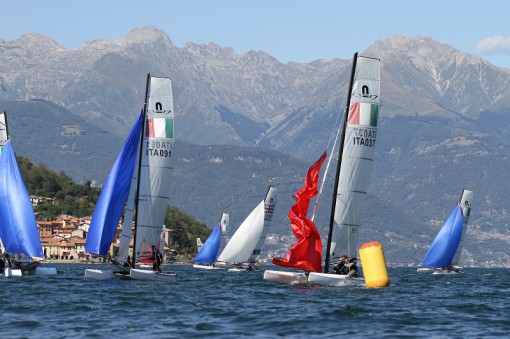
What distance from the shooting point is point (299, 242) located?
75812mm

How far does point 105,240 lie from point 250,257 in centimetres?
6268

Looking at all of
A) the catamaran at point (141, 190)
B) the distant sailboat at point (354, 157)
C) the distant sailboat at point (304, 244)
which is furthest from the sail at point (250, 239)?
the distant sailboat at point (304, 244)

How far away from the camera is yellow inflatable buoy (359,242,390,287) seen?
2872 inches

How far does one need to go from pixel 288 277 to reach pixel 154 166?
38.4ft

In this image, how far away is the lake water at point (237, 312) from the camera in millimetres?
53938

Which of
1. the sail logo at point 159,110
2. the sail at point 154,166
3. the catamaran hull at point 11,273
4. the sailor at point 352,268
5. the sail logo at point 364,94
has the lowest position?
the catamaran hull at point 11,273

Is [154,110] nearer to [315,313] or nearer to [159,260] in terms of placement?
[159,260]

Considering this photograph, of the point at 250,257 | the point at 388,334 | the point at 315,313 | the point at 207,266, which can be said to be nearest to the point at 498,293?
the point at 315,313

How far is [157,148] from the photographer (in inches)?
3243

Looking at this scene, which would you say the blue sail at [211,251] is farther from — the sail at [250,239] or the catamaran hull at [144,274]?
the catamaran hull at [144,274]

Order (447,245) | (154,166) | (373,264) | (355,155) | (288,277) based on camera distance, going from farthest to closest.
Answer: (447,245) < (154,166) < (288,277) < (355,155) < (373,264)

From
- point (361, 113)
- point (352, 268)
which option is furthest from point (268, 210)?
point (352, 268)

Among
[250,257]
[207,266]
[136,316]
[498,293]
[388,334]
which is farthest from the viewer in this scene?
[207,266]

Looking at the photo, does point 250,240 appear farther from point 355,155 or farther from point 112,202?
point 355,155
